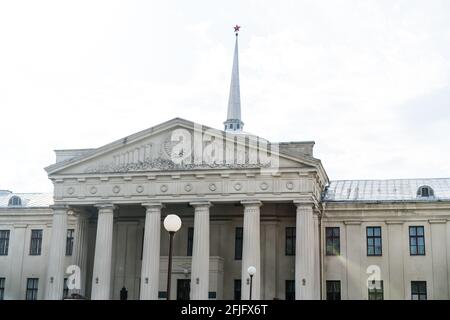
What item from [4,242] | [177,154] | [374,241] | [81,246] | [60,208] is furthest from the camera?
[4,242]

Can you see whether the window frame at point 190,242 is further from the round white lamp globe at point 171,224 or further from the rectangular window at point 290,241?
the round white lamp globe at point 171,224

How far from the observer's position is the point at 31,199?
5994 centimetres

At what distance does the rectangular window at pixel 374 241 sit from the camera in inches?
1907

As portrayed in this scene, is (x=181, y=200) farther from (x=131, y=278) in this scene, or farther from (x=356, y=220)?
→ (x=356, y=220)

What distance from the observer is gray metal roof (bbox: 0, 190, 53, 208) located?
189 feet

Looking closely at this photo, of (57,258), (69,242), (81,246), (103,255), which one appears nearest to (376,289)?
(103,255)

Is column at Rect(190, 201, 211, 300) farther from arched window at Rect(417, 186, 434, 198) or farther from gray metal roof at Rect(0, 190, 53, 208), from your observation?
gray metal roof at Rect(0, 190, 53, 208)

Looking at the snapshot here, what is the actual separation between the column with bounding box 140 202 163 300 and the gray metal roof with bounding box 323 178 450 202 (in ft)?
43.5

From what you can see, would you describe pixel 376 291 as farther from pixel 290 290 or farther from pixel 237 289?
pixel 237 289

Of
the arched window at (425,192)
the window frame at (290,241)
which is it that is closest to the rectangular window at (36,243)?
the window frame at (290,241)

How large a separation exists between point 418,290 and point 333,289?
241 inches

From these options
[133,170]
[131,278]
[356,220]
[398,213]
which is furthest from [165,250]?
[398,213]
